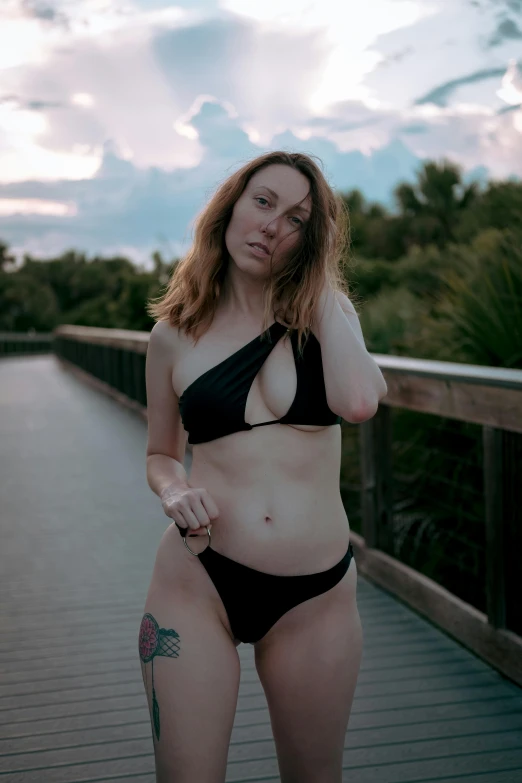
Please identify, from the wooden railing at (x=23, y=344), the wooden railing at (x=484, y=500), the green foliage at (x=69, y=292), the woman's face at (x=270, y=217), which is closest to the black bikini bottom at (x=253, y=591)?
the woman's face at (x=270, y=217)

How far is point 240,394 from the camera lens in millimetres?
1821

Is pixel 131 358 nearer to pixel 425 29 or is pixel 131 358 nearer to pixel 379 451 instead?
pixel 379 451

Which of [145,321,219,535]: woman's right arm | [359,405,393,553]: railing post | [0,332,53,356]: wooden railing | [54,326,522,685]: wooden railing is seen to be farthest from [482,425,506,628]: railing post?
[0,332,53,356]: wooden railing

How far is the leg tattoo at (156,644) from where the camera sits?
70.3 inches

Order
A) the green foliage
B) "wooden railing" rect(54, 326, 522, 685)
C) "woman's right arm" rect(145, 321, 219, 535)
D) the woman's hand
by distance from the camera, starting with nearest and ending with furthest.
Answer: the woman's hand → "woman's right arm" rect(145, 321, 219, 535) → "wooden railing" rect(54, 326, 522, 685) → the green foliage

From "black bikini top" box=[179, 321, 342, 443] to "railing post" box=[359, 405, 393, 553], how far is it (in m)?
2.51

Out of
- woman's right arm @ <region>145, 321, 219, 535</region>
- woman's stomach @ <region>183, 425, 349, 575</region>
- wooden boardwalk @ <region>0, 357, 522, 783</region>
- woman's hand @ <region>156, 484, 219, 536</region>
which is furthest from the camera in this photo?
wooden boardwalk @ <region>0, 357, 522, 783</region>

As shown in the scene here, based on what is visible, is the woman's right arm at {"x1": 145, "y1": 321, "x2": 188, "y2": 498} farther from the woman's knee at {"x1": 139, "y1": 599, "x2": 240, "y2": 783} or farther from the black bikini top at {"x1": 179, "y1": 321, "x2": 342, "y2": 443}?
the woman's knee at {"x1": 139, "y1": 599, "x2": 240, "y2": 783}

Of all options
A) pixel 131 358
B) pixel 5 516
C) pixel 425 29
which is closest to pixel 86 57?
pixel 131 358

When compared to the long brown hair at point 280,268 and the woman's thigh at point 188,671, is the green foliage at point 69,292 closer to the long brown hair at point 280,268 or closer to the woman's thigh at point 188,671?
the long brown hair at point 280,268

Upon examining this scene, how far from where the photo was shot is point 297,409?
1813 millimetres

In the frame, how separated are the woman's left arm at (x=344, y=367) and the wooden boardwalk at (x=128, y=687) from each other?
4.03 feet

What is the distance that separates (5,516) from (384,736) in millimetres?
3855

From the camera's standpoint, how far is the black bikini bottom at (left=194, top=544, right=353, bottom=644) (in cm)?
183
